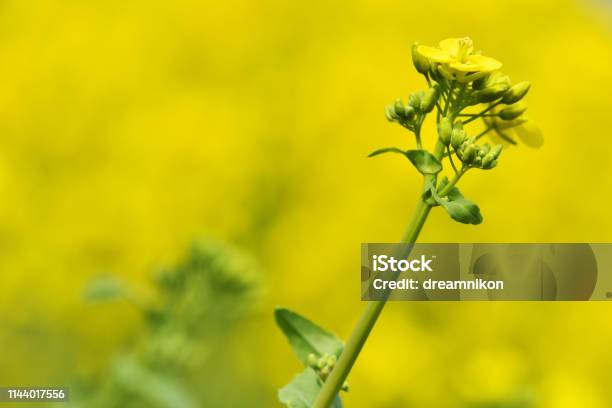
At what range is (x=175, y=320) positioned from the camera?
9.73 ft

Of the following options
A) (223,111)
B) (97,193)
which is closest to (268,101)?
(223,111)

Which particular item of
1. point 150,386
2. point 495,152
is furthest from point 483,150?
point 150,386

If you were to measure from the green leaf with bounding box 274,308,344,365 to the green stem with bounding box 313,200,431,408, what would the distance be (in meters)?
0.16

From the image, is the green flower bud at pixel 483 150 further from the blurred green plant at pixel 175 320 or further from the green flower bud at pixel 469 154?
the blurred green plant at pixel 175 320

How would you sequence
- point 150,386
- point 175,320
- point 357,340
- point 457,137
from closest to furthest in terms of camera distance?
point 357,340
point 457,137
point 150,386
point 175,320

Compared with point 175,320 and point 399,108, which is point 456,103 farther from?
point 175,320

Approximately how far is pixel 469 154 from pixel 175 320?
185 centimetres

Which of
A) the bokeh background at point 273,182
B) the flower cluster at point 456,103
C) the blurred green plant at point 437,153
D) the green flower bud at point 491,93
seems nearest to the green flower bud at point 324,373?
the blurred green plant at point 437,153

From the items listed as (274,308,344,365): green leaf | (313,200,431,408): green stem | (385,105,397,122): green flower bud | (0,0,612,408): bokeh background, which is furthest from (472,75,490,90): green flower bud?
(0,0,612,408): bokeh background

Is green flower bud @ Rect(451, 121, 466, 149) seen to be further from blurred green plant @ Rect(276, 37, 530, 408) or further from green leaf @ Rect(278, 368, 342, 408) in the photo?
green leaf @ Rect(278, 368, 342, 408)

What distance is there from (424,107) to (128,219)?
155 inches

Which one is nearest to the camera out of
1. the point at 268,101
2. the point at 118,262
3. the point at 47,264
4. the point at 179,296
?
the point at 179,296

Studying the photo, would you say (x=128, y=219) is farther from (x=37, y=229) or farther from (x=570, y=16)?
(x=570, y=16)

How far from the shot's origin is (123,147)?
5.46m
